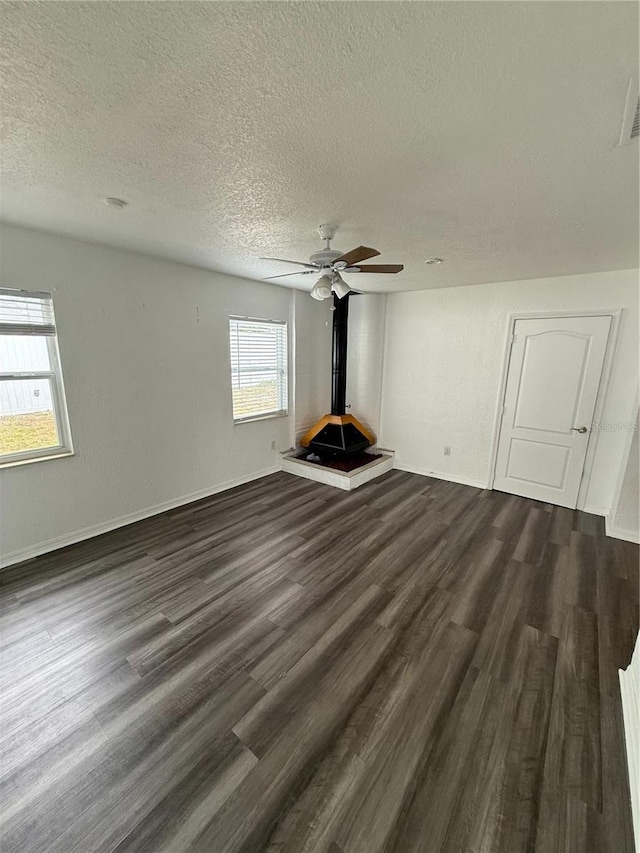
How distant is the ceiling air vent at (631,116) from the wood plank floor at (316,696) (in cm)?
250

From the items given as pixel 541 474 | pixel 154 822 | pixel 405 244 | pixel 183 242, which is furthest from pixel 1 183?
pixel 541 474

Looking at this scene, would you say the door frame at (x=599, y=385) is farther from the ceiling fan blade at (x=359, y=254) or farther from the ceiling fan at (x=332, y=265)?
the ceiling fan blade at (x=359, y=254)

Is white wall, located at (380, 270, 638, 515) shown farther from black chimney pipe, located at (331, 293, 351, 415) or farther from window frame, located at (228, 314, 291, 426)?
window frame, located at (228, 314, 291, 426)

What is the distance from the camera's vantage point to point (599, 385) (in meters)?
3.41

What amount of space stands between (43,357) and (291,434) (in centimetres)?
298

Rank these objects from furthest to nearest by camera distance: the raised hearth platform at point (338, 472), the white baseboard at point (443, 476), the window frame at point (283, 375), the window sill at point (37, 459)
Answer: the white baseboard at point (443, 476) < the raised hearth platform at point (338, 472) < the window frame at point (283, 375) < the window sill at point (37, 459)

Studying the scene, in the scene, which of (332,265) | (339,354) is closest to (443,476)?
(339,354)

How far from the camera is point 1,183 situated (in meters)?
1.75

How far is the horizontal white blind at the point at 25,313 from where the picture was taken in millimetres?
2438

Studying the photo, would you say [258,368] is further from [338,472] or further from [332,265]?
[332,265]

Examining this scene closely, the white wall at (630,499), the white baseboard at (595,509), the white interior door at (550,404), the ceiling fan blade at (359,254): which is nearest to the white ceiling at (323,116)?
the ceiling fan blade at (359,254)

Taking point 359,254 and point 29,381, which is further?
point 29,381

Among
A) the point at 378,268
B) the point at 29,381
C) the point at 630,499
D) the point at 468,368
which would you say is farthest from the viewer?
the point at 468,368

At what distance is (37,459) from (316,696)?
2681 millimetres
